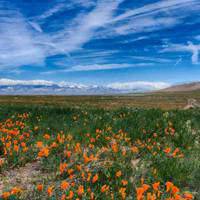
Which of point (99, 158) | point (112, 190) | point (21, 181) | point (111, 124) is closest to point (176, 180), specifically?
point (112, 190)

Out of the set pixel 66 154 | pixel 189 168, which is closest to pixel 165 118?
pixel 189 168

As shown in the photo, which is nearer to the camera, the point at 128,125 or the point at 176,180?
the point at 176,180

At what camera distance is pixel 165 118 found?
31.0ft

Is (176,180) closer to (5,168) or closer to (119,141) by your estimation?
(119,141)

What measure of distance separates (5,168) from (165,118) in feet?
19.2

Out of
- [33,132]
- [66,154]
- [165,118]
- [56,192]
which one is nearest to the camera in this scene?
[56,192]

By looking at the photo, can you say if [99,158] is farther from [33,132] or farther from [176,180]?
[33,132]

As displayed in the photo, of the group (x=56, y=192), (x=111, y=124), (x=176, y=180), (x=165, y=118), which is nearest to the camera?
(x=56, y=192)

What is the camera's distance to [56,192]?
436 centimetres

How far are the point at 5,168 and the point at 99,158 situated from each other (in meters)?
1.97

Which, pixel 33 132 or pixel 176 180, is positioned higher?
pixel 33 132

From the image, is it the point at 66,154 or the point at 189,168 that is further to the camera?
the point at 66,154

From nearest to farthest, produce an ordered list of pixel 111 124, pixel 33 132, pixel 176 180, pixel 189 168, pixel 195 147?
1. pixel 176 180
2. pixel 189 168
3. pixel 195 147
4. pixel 33 132
5. pixel 111 124

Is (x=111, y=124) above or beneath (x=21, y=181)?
above
